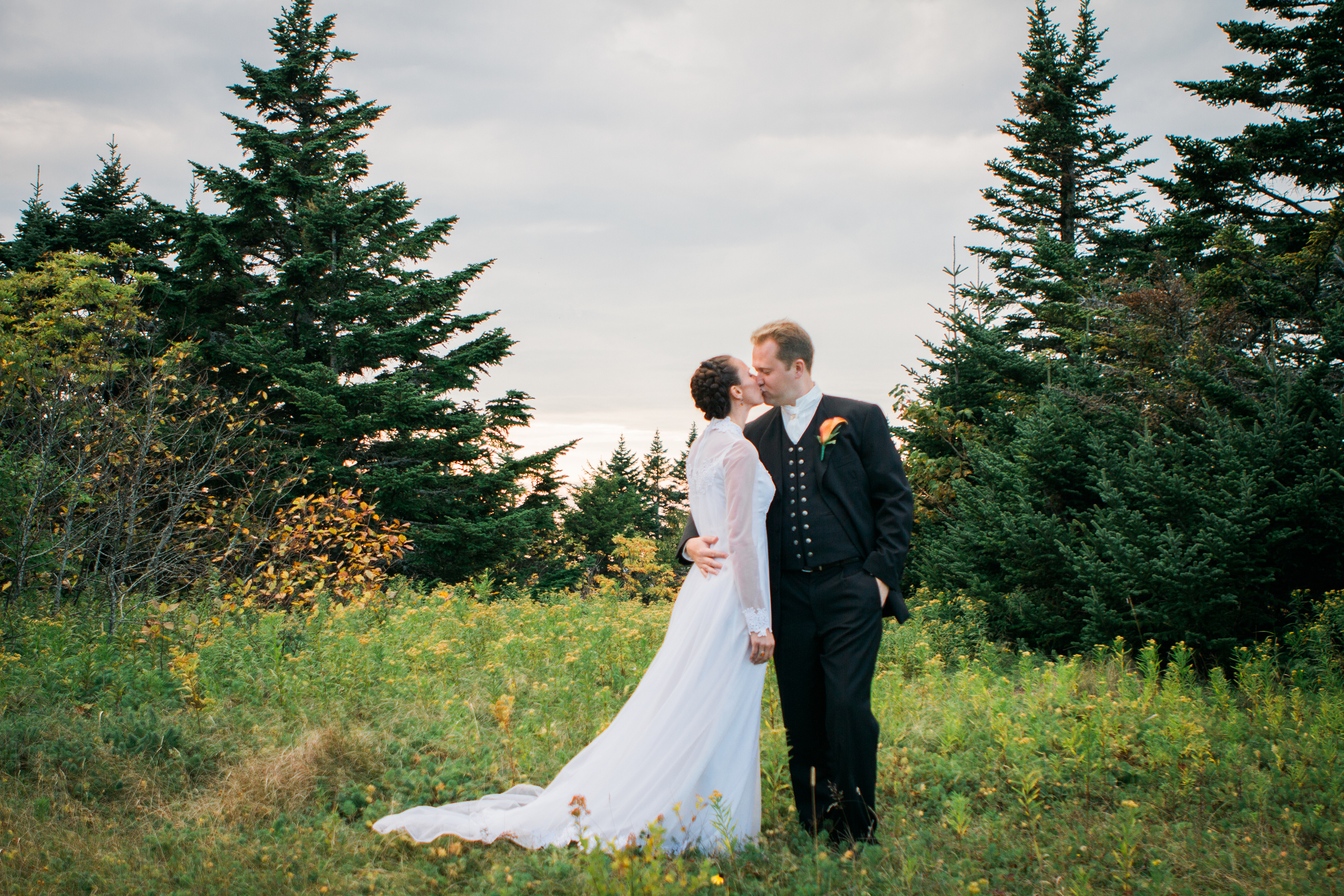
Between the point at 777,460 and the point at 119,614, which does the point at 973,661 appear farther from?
the point at 119,614

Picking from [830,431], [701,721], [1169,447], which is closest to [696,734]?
[701,721]

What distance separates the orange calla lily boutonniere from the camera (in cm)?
339

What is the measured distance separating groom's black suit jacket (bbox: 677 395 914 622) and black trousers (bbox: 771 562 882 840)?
99 mm

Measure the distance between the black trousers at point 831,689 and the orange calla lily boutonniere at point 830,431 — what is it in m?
0.55

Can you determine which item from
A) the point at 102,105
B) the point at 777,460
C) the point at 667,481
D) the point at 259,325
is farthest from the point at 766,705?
the point at 667,481

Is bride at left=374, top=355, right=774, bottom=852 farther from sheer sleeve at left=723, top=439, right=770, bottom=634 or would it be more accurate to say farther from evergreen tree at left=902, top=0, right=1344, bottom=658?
evergreen tree at left=902, top=0, right=1344, bottom=658

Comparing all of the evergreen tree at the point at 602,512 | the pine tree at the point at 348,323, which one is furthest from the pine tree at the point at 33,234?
the evergreen tree at the point at 602,512

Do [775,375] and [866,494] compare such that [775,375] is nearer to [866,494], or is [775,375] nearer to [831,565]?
[866,494]

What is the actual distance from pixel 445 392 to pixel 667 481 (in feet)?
104

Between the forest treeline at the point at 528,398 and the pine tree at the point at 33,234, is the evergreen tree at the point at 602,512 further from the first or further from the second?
the pine tree at the point at 33,234

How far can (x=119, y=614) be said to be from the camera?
678 centimetres

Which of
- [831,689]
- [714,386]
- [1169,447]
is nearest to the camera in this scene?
[831,689]

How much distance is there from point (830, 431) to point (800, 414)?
239mm

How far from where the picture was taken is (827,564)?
10.9 feet
